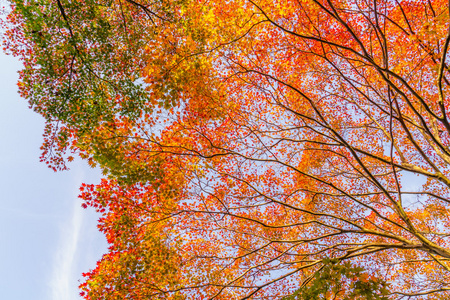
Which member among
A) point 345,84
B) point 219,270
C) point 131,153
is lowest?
point 219,270

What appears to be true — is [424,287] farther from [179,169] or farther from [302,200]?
[179,169]

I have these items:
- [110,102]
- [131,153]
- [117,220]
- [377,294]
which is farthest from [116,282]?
[377,294]

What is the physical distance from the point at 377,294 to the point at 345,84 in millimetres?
7219

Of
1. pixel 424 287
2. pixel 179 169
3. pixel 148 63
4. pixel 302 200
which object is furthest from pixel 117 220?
pixel 424 287

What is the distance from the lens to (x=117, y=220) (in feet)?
20.9

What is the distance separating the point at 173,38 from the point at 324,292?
6.71 m

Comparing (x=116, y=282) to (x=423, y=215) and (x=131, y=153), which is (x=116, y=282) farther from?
(x=423, y=215)

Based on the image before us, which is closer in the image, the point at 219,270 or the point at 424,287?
the point at 219,270

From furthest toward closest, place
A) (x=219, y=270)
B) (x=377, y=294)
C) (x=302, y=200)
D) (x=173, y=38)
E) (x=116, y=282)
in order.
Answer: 1. (x=302, y=200)
2. (x=219, y=270)
3. (x=173, y=38)
4. (x=116, y=282)
5. (x=377, y=294)

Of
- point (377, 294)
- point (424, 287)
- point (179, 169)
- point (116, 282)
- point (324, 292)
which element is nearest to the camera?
point (377, 294)

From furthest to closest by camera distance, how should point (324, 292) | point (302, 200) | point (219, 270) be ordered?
point (302, 200), point (219, 270), point (324, 292)

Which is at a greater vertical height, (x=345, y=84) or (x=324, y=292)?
(x=345, y=84)

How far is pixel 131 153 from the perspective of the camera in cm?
650

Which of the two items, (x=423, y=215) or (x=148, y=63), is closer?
(x=148, y=63)
